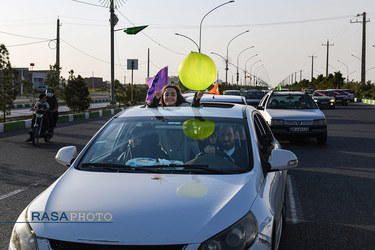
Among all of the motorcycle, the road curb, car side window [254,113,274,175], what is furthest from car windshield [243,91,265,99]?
car side window [254,113,274,175]

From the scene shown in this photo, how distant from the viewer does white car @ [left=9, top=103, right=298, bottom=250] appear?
265 centimetres

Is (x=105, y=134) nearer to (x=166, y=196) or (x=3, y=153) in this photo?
(x=166, y=196)

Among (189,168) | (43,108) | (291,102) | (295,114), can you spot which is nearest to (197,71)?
(189,168)

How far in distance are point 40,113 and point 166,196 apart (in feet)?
35.7

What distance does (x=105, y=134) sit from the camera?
13.6ft

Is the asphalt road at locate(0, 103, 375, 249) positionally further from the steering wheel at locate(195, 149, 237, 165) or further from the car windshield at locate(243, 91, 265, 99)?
the car windshield at locate(243, 91, 265, 99)

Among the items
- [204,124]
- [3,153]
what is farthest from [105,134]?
[3,153]

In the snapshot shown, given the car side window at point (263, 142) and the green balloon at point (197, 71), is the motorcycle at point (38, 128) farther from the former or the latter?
the car side window at point (263, 142)

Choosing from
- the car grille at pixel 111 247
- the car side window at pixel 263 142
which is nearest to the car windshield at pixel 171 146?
the car side window at pixel 263 142

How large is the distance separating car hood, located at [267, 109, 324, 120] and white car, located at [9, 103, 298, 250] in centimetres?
874

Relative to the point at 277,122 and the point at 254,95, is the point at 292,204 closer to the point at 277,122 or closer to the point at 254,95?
the point at 277,122

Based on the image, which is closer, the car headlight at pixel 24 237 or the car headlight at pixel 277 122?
the car headlight at pixel 24 237

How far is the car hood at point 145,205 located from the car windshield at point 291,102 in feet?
38.1

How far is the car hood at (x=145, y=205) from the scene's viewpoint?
103 inches
